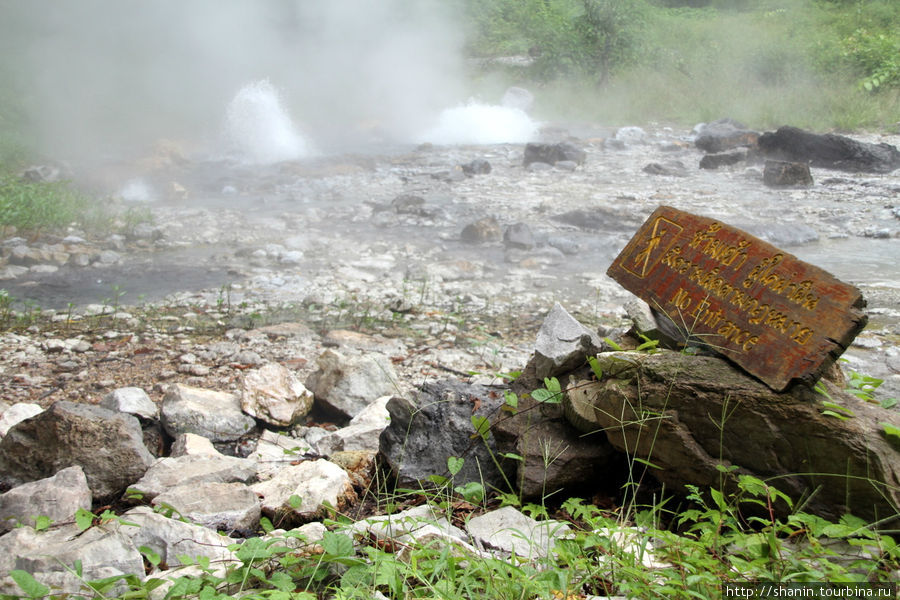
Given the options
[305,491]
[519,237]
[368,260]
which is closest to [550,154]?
[519,237]

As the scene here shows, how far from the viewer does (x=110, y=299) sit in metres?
4.30

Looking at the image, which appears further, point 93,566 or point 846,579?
point 93,566

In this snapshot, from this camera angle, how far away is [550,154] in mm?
8695

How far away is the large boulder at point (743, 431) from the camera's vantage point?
164 centimetres

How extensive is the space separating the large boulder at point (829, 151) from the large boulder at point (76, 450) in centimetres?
852

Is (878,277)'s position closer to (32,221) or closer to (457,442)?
(457,442)

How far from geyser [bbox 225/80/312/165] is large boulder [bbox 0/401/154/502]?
7.25 metres

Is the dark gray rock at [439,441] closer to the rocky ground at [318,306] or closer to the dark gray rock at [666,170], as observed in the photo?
the rocky ground at [318,306]

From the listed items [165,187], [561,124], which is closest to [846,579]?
[165,187]

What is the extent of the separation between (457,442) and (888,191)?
22.1 feet

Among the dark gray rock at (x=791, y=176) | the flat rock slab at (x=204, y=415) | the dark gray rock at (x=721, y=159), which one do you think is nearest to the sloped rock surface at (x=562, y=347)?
the flat rock slab at (x=204, y=415)

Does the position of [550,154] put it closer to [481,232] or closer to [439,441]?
[481,232]

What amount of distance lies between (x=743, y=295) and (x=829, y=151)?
24.7ft

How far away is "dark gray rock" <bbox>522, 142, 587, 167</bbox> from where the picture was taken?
8.66 meters
